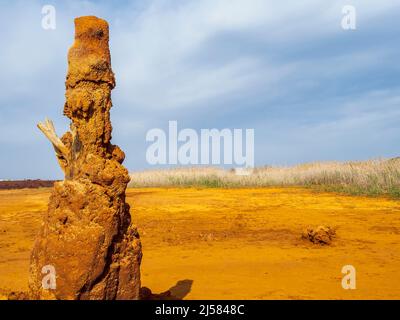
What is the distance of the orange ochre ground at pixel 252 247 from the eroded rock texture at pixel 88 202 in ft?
3.78

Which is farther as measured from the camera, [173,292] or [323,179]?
[323,179]

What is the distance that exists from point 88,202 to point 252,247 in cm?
456

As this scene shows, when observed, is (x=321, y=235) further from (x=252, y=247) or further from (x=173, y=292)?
(x=173, y=292)

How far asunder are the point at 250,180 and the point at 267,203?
777cm

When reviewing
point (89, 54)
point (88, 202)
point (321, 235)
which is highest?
point (89, 54)

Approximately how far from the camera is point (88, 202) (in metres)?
3.56

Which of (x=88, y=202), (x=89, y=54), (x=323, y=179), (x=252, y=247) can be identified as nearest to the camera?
(x=88, y=202)

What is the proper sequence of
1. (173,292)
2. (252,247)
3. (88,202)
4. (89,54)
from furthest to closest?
(252,247), (173,292), (89,54), (88,202)

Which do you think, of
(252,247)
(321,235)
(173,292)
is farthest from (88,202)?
(321,235)

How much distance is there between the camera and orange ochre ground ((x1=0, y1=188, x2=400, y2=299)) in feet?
16.7

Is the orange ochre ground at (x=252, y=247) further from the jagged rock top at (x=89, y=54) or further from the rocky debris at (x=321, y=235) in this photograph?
the jagged rock top at (x=89, y=54)

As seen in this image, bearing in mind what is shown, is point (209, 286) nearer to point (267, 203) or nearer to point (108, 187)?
point (108, 187)

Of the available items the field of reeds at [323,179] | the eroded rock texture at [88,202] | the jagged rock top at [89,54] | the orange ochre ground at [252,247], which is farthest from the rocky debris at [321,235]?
the field of reeds at [323,179]

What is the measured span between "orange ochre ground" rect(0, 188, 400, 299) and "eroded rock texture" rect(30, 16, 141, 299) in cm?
115
